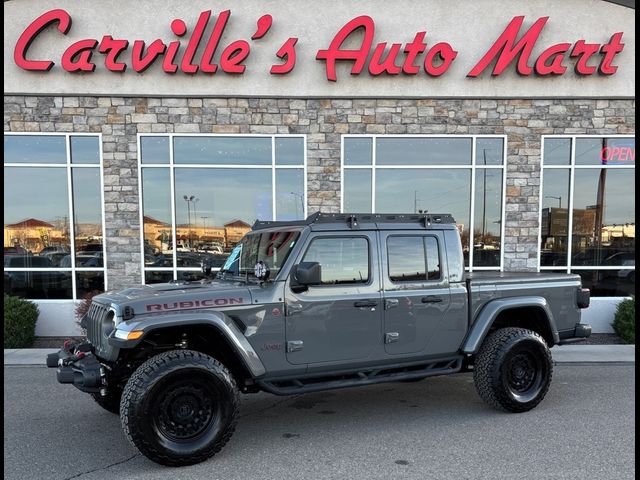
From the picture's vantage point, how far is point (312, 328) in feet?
13.6

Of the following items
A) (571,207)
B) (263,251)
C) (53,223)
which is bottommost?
(263,251)

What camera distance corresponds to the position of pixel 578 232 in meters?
9.88

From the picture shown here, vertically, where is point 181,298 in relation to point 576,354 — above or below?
above

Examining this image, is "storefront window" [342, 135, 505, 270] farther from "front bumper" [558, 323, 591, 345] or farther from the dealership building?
"front bumper" [558, 323, 591, 345]

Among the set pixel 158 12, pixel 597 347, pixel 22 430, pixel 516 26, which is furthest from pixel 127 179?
pixel 597 347

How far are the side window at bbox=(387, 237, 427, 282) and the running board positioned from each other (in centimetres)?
89

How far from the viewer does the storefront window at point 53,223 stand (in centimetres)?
941

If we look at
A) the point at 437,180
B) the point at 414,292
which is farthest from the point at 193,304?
the point at 437,180

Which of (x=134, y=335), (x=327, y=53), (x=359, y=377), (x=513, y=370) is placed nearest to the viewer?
(x=134, y=335)

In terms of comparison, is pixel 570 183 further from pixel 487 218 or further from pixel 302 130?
pixel 302 130

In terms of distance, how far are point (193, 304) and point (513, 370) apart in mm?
3423

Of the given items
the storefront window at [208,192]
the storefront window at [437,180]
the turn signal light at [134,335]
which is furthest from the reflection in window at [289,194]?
the turn signal light at [134,335]

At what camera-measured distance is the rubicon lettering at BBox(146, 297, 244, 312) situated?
379cm

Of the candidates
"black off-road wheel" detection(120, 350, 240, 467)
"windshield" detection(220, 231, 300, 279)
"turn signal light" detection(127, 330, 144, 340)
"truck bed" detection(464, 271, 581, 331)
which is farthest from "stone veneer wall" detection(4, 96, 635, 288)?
"turn signal light" detection(127, 330, 144, 340)
